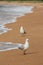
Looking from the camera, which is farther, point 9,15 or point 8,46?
point 9,15

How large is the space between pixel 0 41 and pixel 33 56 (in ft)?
11.3

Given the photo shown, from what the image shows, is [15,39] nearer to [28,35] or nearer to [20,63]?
[28,35]

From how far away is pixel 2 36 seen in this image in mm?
15742

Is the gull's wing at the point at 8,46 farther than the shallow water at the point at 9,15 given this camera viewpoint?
No

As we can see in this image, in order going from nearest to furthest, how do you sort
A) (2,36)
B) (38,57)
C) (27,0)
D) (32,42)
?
(38,57), (32,42), (2,36), (27,0)

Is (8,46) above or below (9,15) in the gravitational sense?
above

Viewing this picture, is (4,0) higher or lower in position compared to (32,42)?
lower

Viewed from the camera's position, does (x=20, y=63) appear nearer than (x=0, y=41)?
Yes

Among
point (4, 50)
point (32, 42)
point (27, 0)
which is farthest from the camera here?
point (27, 0)

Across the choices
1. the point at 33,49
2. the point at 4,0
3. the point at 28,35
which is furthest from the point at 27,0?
the point at 33,49

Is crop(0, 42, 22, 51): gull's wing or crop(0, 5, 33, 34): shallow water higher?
crop(0, 42, 22, 51): gull's wing

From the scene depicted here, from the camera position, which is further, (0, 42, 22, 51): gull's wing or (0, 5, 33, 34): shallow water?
(0, 5, 33, 34): shallow water

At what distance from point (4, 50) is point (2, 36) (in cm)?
334

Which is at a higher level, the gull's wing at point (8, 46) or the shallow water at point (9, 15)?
the gull's wing at point (8, 46)
